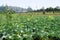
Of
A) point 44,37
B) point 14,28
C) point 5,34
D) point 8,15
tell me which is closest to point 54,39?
point 44,37

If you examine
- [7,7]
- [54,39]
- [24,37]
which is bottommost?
[54,39]

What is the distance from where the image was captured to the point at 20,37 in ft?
24.5

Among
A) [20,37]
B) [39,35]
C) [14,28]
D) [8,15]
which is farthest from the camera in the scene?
[8,15]

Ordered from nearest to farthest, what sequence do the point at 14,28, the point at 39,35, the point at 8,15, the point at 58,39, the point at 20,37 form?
the point at 20,37 < the point at 14,28 < the point at 39,35 < the point at 58,39 < the point at 8,15

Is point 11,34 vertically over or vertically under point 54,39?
over

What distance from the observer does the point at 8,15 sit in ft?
40.4

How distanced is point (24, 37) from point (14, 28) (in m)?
0.67

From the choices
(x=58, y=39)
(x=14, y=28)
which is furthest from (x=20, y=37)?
(x=58, y=39)

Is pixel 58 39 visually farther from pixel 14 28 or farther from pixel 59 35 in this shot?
pixel 14 28

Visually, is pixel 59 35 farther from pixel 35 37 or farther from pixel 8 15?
pixel 8 15

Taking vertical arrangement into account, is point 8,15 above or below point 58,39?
above

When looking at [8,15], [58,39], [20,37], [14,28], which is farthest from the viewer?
[8,15]

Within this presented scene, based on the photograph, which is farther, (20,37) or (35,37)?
(35,37)

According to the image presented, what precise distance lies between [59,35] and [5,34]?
15.3 feet
